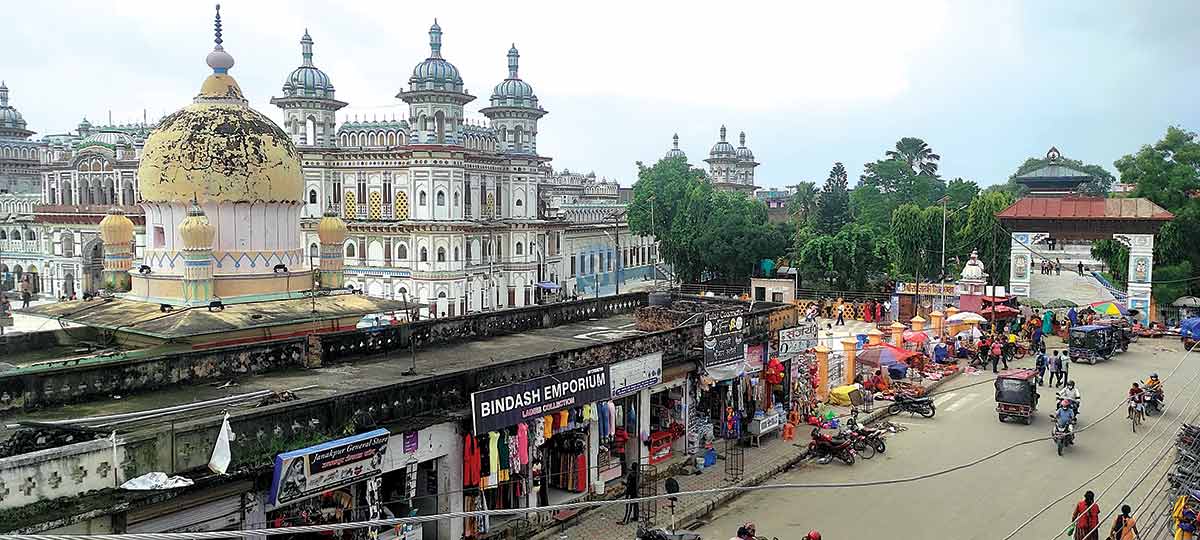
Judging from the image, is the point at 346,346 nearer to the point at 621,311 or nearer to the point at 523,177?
the point at 621,311

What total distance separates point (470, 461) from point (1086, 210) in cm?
4131

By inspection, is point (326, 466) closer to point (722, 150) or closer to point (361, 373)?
point (361, 373)

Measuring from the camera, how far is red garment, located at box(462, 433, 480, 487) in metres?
13.8

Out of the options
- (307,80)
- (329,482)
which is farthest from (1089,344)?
(307,80)

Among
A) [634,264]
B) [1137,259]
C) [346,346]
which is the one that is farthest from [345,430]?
[634,264]

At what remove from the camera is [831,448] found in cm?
2014

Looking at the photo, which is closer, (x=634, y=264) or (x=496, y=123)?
(x=496, y=123)

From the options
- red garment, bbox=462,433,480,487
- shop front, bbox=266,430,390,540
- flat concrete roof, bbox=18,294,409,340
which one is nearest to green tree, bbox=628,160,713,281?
flat concrete roof, bbox=18,294,409,340

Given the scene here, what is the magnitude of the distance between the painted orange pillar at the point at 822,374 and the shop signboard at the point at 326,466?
54.7 ft

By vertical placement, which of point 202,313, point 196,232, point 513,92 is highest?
point 513,92

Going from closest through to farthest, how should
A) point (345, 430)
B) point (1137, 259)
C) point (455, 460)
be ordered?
point (345, 430)
point (455, 460)
point (1137, 259)

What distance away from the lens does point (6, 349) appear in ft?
53.9

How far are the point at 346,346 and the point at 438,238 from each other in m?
33.8

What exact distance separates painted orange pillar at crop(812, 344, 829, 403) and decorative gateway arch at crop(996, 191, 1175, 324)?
82.6 ft
